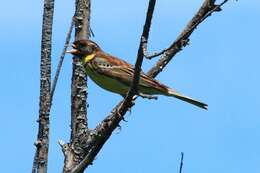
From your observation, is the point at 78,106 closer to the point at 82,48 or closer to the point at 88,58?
the point at 82,48

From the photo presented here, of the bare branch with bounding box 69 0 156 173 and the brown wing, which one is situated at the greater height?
the brown wing

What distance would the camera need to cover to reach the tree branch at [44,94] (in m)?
5.71

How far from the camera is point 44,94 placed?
5891 mm

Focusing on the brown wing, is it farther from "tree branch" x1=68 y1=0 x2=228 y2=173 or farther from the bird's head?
"tree branch" x1=68 y1=0 x2=228 y2=173

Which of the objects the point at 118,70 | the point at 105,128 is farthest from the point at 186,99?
the point at 105,128

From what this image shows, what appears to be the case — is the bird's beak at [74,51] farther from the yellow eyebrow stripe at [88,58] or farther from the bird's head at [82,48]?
the yellow eyebrow stripe at [88,58]

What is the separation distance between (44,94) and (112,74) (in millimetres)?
2805

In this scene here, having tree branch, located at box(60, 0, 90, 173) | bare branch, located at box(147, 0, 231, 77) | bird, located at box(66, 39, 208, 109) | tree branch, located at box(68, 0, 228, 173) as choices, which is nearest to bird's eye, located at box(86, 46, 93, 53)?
bird, located at box(66, 39, 208, 109)

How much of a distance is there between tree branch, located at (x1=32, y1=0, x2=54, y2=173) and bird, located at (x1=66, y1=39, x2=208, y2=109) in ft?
5.18

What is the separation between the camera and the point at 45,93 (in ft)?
19.3

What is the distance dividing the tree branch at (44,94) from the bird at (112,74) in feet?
5.18

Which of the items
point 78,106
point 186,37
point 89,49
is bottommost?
point 78,106

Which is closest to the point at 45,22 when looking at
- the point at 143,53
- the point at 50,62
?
the point at 50,62

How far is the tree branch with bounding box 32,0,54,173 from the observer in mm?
5715
